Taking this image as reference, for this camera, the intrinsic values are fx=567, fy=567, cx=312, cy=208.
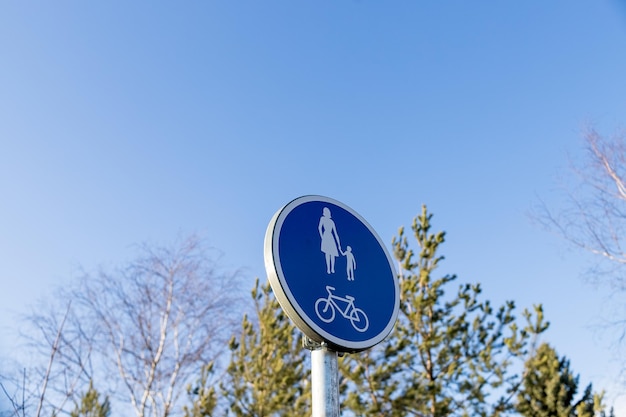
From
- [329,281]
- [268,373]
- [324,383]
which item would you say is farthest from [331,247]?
[268,373]

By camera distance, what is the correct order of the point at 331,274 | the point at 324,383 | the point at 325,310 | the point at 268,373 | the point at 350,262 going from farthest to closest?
the point at 268,373, the point at 350,262, the point at 331,274, the point at 325,310, the point at 324,383

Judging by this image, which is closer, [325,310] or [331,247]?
[325,310]

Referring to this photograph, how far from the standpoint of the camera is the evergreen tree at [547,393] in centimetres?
1324

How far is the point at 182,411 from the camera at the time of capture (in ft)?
40.4

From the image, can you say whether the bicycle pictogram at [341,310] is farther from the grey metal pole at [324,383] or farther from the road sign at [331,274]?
the grey metal pole at [324,383]

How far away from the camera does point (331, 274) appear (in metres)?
2.13

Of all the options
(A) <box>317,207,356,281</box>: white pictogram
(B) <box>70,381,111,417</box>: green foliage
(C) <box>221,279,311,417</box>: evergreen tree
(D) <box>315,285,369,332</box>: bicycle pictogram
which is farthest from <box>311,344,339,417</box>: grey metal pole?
(B) <box>70,381,111,417</box>: green foliage

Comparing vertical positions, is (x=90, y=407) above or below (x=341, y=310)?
above

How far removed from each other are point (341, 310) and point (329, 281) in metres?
0.12

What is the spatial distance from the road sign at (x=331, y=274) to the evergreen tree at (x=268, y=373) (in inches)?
427

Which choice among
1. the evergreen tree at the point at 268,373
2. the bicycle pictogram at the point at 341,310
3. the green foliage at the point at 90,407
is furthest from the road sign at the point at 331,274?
the green foliage at the point at 90,407

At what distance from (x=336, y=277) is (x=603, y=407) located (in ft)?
41.4

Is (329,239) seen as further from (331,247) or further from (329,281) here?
(329,281)

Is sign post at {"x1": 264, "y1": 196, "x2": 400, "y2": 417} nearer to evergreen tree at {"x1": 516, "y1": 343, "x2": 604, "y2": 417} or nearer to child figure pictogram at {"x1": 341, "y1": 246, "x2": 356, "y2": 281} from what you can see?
child figure pictogram at {"x1": 341, "y1": 246, "x2": 356, "y2": 281}
